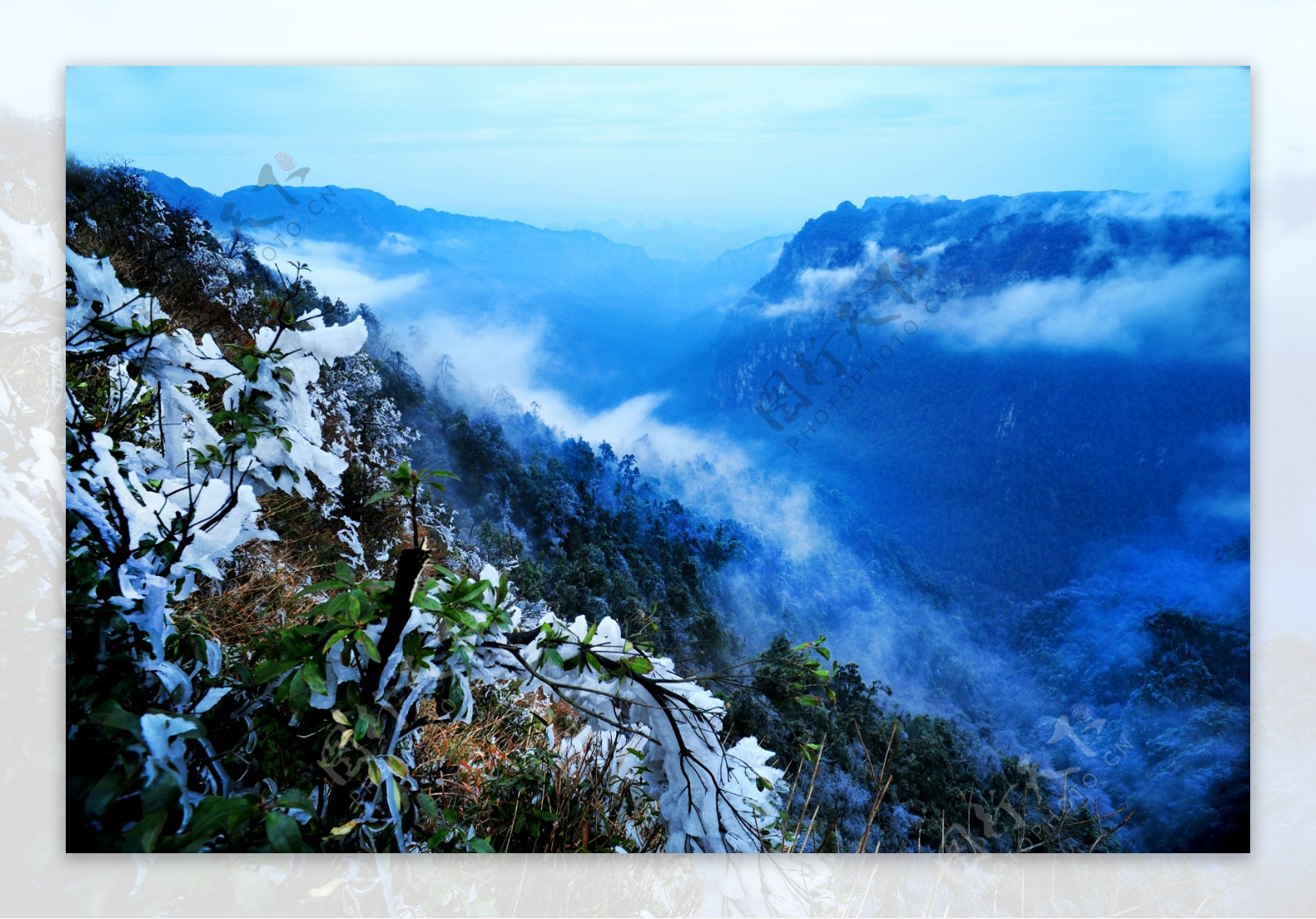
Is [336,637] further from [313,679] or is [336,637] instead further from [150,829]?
[150,829]

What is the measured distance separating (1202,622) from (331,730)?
193 cm


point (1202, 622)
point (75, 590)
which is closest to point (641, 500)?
point (75, 590)

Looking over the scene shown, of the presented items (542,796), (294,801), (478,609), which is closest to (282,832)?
(294,801)

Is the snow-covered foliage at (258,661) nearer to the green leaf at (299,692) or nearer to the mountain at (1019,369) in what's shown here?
the green leaf at (299,692)

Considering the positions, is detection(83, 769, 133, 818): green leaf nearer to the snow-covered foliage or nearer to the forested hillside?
the snow-covered foliage

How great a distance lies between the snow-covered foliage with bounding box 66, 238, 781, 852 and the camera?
146 centimetres

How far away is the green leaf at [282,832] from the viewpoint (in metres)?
1.32

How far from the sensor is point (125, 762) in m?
1.37

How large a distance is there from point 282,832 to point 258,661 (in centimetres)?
71

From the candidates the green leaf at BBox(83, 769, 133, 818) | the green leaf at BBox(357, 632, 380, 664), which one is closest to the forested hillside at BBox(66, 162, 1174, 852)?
the green leaf at BBox(357, 632, 380, 664)

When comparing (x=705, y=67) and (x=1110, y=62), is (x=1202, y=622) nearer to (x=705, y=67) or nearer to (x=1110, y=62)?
(x=1110, y=62)

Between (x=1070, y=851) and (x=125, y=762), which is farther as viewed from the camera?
(x=1070, y=851)

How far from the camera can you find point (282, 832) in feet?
4.35

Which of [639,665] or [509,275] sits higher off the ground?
[509,275]
